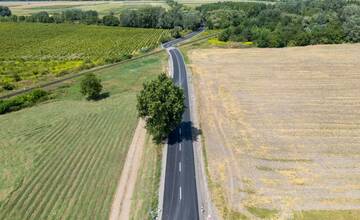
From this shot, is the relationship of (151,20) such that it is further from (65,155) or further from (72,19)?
(65,155)

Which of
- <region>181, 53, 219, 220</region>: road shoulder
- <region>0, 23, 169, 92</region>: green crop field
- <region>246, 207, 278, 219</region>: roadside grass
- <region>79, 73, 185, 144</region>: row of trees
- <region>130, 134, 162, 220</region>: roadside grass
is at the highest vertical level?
<region>79, 73, 185, 144</region>: row of trees

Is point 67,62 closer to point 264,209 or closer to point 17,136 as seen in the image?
point 17,136

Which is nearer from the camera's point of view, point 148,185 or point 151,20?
point 148,185

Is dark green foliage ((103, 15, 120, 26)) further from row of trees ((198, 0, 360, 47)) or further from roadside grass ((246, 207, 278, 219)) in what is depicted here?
roadside grass ((246, 207, 278, 219))

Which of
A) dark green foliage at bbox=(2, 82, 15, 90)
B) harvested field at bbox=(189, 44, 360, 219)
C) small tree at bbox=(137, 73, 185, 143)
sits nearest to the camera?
harvested field at bbox=(189, 44, 360, 219)

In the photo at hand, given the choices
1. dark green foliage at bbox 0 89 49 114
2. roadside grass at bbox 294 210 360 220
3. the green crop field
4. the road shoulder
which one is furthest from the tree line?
roadside grass at bbox 294 210 360 220

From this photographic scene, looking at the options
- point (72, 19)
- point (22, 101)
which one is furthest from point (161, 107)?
point (72, 19)
